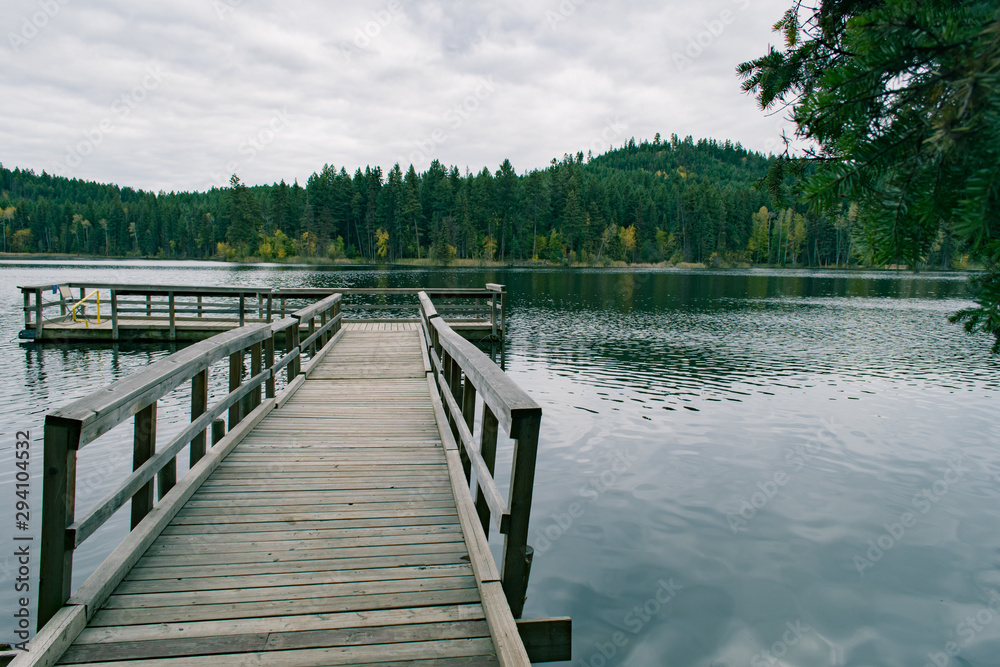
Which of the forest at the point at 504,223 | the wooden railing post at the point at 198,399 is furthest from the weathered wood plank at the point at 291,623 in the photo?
the forest at the point at 504,223

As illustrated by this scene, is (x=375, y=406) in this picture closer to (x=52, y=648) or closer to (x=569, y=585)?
(x=569, y=585)

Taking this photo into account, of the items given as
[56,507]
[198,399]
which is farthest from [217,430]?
[56,507]

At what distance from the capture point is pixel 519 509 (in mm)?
2645

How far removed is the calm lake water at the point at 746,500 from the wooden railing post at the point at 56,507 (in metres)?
2.66

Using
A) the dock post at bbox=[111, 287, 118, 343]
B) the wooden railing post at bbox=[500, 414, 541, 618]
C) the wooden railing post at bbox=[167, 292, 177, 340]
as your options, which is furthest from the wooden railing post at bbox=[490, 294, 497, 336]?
the wooden railing post at bbox=[500, 414, 541, 618]

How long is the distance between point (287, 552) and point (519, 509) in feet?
4.88

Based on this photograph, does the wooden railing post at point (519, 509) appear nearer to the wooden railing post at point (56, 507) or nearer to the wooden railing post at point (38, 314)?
the wooden railing post at point (56, 507)

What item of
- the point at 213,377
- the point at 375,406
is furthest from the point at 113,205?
the point at 375,406

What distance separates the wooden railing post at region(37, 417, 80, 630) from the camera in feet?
7.20

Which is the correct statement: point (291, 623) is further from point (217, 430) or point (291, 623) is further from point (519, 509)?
point (217, 430)

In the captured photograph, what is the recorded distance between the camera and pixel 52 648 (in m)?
2.23

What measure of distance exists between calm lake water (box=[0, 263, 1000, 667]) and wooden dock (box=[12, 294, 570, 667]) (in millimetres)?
1792

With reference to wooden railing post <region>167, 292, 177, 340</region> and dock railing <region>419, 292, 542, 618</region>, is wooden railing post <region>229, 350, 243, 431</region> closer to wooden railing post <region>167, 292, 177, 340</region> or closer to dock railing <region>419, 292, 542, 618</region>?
dock railing <region>419, 292, 542, 618</region>

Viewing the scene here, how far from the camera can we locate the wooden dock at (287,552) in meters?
2.36
